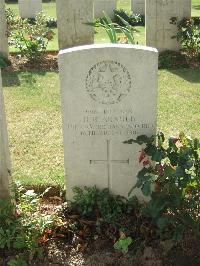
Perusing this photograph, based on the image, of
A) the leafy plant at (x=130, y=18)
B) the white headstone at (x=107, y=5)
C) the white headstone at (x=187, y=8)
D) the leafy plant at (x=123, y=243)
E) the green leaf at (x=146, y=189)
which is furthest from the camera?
the white headstone at (x=107, y=5)

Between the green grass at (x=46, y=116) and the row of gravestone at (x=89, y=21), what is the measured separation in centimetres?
103

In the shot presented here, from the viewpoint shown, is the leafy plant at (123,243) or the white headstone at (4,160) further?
the white headstone at (4,160)

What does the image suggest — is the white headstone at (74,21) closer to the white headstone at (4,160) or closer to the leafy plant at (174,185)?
the white headstone at (4,160)

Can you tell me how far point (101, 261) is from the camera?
12.8ft

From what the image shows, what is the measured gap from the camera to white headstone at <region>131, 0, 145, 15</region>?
16188mm

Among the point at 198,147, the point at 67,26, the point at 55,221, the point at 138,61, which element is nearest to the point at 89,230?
the point at 55,221

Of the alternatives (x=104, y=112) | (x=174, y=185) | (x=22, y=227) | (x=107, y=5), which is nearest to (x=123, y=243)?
(x=174, y=185)

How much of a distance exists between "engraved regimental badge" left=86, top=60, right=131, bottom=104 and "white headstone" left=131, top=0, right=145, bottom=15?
12.8 m

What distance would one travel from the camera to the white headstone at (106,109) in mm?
3992

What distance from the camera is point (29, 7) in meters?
16.8

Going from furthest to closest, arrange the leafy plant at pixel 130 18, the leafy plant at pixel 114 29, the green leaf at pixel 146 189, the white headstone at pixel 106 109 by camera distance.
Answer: the leafy plant at pixel 130 18
the leafy plant at pixel 114 29
the white headstone at pixel 106 109
the green leaf at pixel 146 189

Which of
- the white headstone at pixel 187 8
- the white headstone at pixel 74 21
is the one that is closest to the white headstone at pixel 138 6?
the white headstone at pixel 187 8

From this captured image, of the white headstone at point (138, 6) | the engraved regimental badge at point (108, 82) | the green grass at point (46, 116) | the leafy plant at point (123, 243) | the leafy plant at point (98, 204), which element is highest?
the white headstone at point (138, 6)

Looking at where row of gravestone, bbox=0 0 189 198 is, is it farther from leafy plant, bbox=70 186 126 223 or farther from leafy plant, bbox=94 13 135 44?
leafy plant, bbox=94 13 135 44
